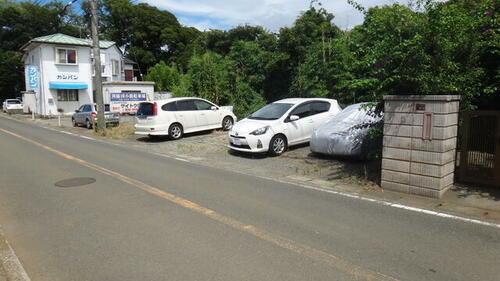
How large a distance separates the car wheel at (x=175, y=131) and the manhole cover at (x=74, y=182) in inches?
283

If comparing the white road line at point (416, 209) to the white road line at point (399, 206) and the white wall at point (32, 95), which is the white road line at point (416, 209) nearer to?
the white road line at point (399, 206)

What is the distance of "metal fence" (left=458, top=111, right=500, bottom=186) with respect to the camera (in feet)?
21.1

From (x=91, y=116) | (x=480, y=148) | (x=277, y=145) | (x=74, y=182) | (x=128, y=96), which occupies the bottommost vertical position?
(x=74, y=182)

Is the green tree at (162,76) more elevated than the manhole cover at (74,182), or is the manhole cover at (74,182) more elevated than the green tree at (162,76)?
the green tree at (162,76)

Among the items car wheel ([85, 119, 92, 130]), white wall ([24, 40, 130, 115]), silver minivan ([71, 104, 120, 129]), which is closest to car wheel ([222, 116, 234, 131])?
silver minivan ([71, 104, 120, 129])

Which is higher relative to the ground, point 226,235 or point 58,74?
point 58,74

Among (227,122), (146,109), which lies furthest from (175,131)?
(227,122)

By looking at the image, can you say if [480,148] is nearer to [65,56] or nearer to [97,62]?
[97,62]

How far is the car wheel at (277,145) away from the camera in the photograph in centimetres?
1091

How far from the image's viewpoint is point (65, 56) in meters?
36.4

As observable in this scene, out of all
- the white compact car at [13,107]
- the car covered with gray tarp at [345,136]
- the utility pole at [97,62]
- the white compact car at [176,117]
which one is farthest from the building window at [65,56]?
the car covered with gray tarp at [345,136]

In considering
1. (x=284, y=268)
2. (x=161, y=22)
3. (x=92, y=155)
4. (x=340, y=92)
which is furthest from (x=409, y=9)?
(x=161, y=22)

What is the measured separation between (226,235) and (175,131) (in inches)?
446

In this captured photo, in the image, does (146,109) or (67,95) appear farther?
(67,95)
